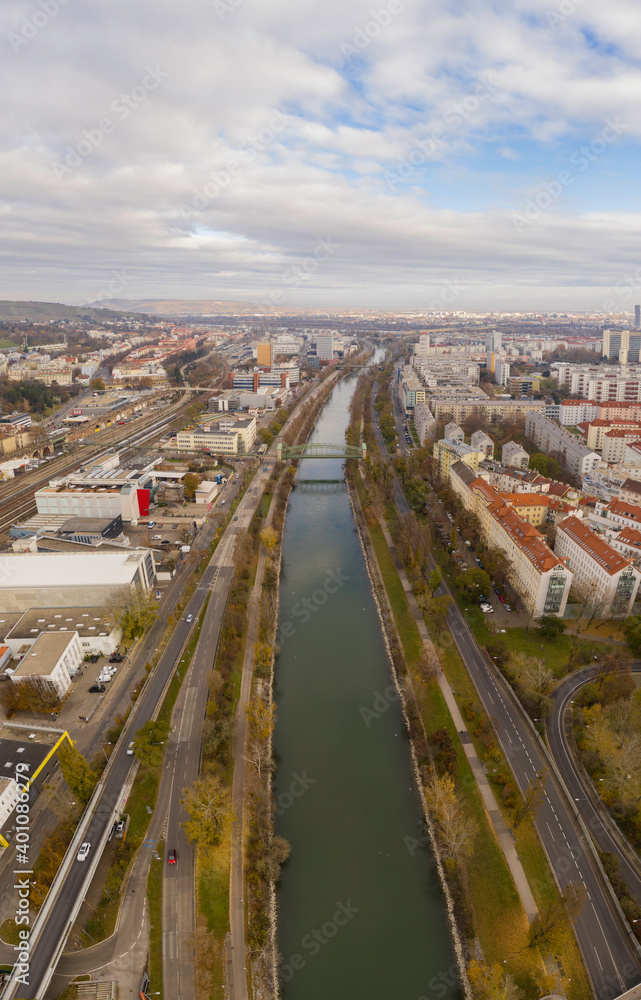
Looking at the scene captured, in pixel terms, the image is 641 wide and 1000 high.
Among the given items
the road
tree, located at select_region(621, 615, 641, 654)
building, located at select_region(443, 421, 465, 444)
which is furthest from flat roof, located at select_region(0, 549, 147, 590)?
building, located at select_region(443, 421, 465, 444)

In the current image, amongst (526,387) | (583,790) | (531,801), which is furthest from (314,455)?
(526,387)

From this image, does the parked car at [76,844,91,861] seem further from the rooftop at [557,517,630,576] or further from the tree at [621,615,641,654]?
the rooftop at [557,517,630,576]

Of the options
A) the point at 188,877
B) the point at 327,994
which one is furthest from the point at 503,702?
the point at 188,877

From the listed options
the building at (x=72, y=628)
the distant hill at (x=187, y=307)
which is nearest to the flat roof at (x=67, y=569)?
the building at (x=72, y=628)

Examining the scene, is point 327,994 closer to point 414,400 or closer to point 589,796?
point 589,796

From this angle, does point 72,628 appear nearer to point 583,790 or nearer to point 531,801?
point 531,801

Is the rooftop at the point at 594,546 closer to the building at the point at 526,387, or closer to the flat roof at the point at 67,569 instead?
the flat roof at the point at 67,569

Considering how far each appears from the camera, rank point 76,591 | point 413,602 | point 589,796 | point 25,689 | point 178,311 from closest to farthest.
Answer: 1. point 589,796
2. point 25,689
3. point 76,591
4. point 413,602
5. point 178,311
